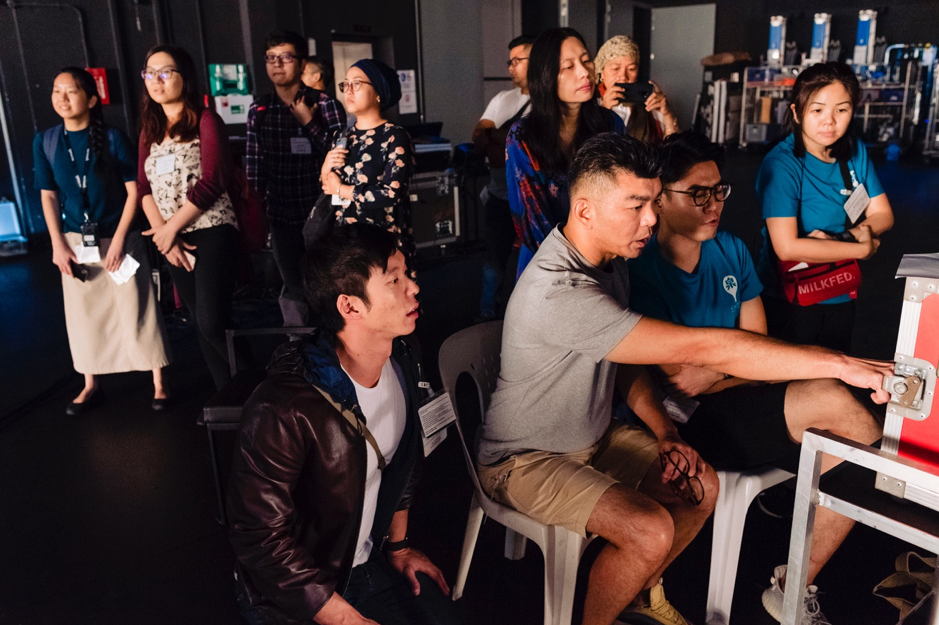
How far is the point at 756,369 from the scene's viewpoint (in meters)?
1.37

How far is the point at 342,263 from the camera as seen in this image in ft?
4.69

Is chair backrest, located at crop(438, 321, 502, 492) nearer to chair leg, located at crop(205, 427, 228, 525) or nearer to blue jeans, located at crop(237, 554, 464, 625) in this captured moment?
blue jeans, located at crop(237, 554, 464, 625)

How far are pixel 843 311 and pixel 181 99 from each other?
93.6 inches

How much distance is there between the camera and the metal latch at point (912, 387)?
106 centimetres

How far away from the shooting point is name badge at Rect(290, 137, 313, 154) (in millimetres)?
3203

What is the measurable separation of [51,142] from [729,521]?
9.27ft

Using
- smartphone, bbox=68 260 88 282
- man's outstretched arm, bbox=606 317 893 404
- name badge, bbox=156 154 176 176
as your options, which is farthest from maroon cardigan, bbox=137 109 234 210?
man's outstretched arm, bbox=606 317 893 404

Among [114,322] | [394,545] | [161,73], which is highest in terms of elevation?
[161,73]

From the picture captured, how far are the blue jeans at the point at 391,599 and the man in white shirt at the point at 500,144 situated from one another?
8.32 feet

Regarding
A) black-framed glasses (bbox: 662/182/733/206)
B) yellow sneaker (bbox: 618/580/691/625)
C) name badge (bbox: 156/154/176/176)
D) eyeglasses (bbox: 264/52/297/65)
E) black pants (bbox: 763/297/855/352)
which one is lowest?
yellow sneaker (bbox: 618/580/691/625)

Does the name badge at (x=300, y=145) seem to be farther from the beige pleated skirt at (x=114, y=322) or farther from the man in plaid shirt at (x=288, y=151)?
the beige pleated skirt at (x=114, y=322)

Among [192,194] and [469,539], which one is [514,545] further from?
[192,194]

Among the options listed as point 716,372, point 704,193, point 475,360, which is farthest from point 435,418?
point 704,193

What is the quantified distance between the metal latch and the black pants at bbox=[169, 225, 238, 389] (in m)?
2.27
